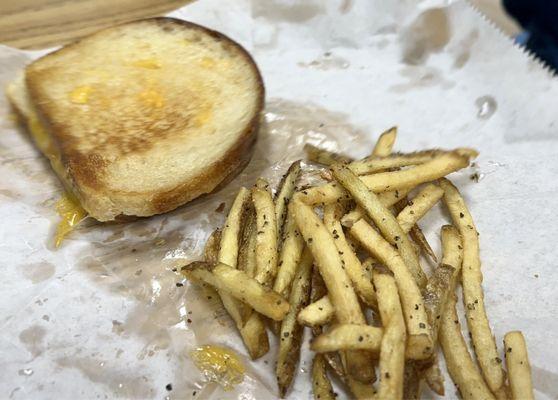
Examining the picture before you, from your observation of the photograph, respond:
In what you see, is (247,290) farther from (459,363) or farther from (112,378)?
(459,363)

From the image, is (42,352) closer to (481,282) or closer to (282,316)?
(282,316)

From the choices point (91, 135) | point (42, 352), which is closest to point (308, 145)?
point (91, 135)

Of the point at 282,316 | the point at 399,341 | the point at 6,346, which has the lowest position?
the point at 6,346

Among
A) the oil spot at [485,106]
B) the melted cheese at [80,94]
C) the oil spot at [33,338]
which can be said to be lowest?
the oil spot at [33,338]

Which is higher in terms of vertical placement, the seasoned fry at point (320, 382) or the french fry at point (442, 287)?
the french fry at point (442, 287)

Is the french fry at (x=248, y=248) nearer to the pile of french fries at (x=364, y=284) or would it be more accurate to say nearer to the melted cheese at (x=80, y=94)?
the pile of french fries at (x=364, y=284)

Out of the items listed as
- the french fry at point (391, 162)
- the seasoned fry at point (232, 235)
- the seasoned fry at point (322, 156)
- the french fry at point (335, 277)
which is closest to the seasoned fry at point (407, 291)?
the french fry at point (335, 277)
